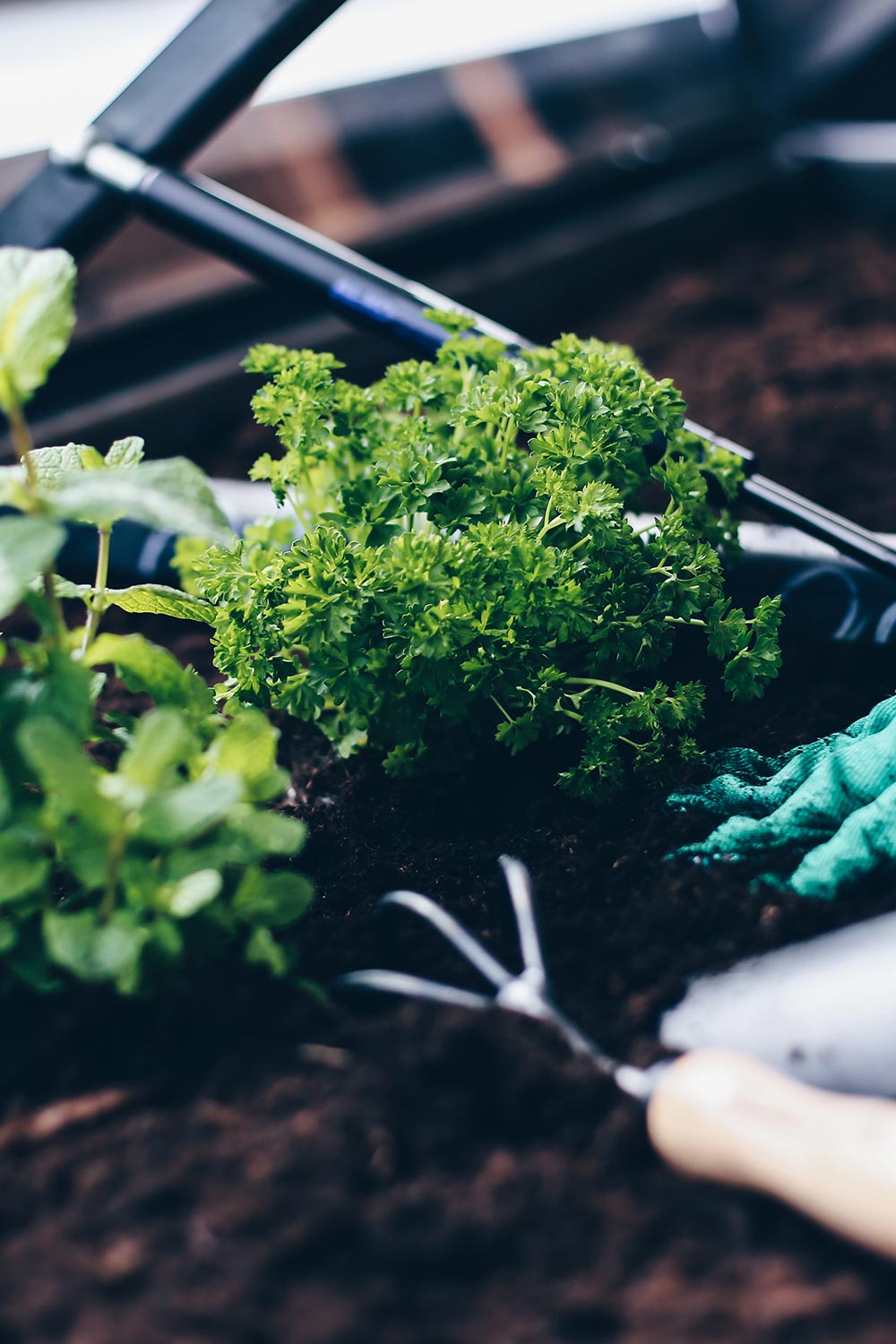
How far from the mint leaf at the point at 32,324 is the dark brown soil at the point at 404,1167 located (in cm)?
42

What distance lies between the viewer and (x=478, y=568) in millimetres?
960

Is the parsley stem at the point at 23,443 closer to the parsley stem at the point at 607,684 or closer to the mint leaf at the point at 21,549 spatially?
the mint leaf at the point at 21,549

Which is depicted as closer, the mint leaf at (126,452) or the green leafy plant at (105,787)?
the green leafy plant at (105,787)

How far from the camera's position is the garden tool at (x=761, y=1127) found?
24.5 inches

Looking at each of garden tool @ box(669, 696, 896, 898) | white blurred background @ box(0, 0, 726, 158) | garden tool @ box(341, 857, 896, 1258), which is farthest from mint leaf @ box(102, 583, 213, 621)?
white blurred background @ box(0, 0, 726, 158)

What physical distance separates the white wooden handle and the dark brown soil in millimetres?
22

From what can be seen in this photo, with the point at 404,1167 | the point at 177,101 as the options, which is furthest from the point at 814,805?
the point at 177,101

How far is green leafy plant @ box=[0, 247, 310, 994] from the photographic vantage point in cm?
69

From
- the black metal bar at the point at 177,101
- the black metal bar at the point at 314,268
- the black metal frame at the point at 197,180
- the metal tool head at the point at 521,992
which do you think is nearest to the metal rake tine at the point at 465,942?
the metal tool head at the point at 521,992

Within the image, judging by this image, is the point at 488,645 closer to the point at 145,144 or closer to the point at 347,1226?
the point at 347,1226

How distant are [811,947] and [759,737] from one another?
0.36m

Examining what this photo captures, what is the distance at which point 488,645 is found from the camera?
0.98 metres

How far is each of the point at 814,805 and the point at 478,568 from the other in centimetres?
37

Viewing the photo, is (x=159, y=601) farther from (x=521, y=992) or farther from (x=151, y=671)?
(x=521, y=992)
